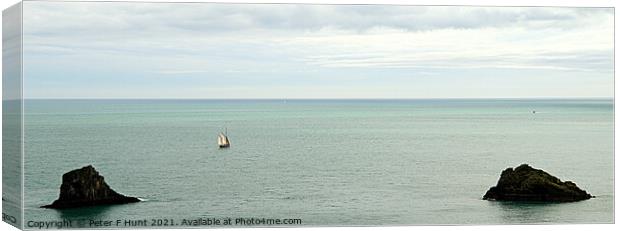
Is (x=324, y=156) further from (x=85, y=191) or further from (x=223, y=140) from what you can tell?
(x=85, y=191)

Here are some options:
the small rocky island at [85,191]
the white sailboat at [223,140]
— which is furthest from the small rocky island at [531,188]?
the small rocky island at [85,191]

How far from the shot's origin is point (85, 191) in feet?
61.3

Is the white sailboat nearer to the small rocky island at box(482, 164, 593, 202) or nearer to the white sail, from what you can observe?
the white sail

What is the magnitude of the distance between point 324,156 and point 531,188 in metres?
2.57

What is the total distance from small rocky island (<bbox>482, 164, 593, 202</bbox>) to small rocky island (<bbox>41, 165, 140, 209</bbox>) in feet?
14.7

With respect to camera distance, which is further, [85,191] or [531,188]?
[531,188]

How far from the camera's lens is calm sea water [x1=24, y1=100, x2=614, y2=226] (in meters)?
18.8

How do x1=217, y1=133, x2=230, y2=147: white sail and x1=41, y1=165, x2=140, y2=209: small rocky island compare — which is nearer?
x1=41, y1=165, x2=140, y2=209: small rocky island

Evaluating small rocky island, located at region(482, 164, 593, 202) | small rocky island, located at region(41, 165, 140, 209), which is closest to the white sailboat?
small rocky island, located at region(41, 165, 140, 209)

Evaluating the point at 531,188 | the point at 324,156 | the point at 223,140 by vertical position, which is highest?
the point at 223,140

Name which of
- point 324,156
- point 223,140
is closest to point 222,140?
point 223,140

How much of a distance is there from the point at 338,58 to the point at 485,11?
6.23 ft

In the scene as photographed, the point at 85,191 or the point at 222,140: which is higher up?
the point at 222,140

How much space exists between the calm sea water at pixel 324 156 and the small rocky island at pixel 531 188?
0.29ft
